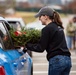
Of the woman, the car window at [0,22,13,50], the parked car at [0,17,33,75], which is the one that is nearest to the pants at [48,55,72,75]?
the woman

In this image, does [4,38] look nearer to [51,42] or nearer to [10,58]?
[51,42]

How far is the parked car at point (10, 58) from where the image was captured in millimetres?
6714

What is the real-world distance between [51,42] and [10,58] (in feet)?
3.92

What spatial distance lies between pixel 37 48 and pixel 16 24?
8996 millimetres

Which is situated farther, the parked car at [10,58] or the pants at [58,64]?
the pants at [58,64]

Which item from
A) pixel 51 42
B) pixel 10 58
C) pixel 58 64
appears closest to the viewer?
pixel 10 58

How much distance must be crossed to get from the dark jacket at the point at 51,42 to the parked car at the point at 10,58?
0.37m

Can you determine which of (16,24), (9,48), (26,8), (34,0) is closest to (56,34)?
(9,48)

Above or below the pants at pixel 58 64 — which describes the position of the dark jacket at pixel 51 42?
above

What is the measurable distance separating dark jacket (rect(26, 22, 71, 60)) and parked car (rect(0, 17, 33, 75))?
0.37 m

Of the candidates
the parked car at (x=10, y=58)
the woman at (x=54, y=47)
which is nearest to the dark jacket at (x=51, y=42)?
the woman at (x=54, y=47)

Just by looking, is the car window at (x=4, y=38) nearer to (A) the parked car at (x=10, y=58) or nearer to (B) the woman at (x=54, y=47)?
(A) the parked car at (x=10, y=58)

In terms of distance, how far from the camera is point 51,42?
8.05 meters

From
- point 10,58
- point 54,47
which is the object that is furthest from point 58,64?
point 10,58
